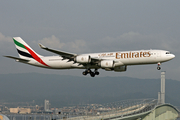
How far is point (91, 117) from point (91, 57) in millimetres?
15489

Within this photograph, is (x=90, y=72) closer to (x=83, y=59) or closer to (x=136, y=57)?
(x=83, y=59)

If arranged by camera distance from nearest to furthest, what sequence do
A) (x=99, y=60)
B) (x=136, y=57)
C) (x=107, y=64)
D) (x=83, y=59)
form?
(x=136, y=57)
(x=107, y=64)
(x=83, y=59)
(x=99, y=60)

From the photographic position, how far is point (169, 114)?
14288cm

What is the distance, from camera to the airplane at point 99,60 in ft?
158

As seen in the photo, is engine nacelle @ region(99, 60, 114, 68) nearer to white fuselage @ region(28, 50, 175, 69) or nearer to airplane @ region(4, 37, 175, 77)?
airplane @ region(4, 37, 175, 77)

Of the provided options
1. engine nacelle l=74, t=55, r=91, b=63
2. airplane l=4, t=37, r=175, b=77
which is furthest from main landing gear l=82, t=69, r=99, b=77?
engine nacelle l=74, t=55, r=91, b=63

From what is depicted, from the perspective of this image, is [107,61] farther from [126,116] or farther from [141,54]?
[126,116]

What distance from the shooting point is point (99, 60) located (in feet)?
166

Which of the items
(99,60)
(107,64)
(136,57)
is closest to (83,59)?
(99,60)

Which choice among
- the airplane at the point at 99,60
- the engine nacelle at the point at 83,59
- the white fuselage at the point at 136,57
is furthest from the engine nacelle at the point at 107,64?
the engine nacelle at the point at 83,59

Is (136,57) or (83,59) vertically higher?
(136,57)

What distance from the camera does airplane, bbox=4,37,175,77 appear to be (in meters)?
48.3

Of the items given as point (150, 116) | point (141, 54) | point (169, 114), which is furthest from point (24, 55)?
point (169, 114)

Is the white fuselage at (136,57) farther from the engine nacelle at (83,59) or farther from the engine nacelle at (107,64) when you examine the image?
the engine nacelle at (83,59)
